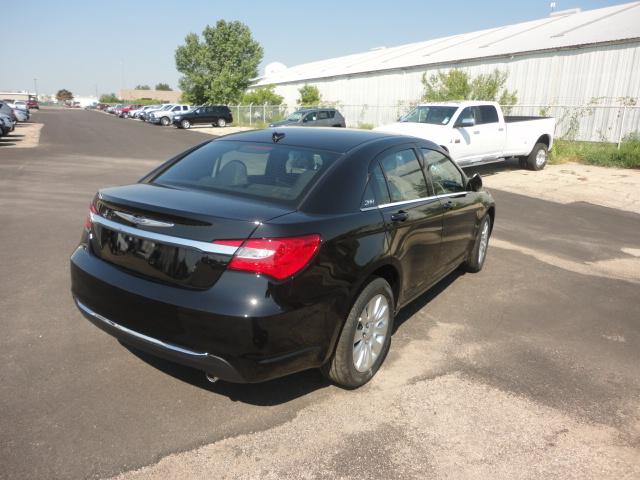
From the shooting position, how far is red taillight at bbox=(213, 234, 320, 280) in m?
2.66

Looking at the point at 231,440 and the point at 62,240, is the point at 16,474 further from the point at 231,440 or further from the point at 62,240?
the point at 62,240

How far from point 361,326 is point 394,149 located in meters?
1.45

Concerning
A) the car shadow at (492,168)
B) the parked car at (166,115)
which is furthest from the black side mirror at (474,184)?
the parked car at (166,115)

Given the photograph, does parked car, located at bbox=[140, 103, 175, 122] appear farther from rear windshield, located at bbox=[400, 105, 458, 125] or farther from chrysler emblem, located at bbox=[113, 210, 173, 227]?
chrysler emblem, located at bbox=[113, 210, 173, 227]

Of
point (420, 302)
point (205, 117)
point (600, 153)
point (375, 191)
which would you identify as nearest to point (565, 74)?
point (600, 153)

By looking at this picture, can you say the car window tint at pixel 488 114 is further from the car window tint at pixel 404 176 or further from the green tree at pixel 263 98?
the green tree at pixel 263 98

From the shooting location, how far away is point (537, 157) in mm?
15539

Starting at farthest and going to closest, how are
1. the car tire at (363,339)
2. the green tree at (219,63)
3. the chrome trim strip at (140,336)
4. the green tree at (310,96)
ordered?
the green tree at (219,63), the green tree at (310,96), the car tire at (363,339), the chrome trim strip at (140,336)

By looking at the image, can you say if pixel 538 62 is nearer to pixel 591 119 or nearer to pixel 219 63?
pixel 591 119

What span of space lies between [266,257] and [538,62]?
24549mm

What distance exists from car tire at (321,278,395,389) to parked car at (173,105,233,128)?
38.0 metres

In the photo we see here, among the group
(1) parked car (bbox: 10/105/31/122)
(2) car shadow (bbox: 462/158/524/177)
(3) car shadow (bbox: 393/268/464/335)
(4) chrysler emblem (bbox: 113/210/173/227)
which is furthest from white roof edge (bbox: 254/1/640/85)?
(1) parked car (bbox: 10/105/31/122)

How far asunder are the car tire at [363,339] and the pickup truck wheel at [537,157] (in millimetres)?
13496

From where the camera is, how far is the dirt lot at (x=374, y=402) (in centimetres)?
269
